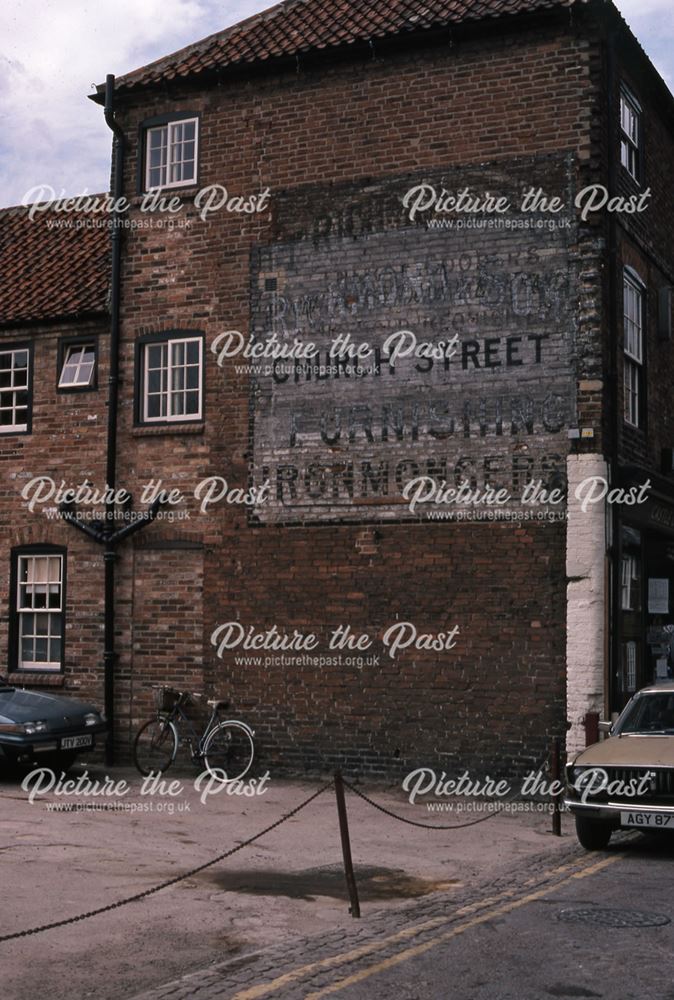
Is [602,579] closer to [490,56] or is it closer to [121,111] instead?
[490,56]

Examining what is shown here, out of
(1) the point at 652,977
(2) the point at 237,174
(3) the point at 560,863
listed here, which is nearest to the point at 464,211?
(2) the point at 237,174

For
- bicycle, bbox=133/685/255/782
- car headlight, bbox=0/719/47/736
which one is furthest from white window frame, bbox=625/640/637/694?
car headlight, bbox=0/719/47/736

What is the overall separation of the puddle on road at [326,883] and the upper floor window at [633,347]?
885 centimetres

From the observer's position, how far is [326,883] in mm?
11086

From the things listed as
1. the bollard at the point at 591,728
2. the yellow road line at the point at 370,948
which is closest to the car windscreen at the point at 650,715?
the bollard at the point at 591,728

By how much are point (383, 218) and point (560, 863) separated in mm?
9597

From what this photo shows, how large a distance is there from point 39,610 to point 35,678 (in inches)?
40.6

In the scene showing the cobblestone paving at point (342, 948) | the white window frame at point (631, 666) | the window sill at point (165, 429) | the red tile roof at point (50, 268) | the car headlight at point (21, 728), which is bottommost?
the cobblestone paving at point (342, 948)

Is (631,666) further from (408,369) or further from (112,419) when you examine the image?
(112,419)

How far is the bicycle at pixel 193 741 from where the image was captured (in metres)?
17.8

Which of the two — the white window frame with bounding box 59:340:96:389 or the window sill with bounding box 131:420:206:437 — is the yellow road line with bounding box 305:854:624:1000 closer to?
the window sill with bounding box 131:420:206:437

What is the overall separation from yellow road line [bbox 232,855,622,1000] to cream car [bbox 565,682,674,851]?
0.83m

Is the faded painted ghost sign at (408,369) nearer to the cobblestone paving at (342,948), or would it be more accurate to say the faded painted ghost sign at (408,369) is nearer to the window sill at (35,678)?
the window sill at (35,678)

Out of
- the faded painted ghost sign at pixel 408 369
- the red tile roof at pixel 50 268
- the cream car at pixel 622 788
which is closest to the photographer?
the cream car at pixel 622 788
